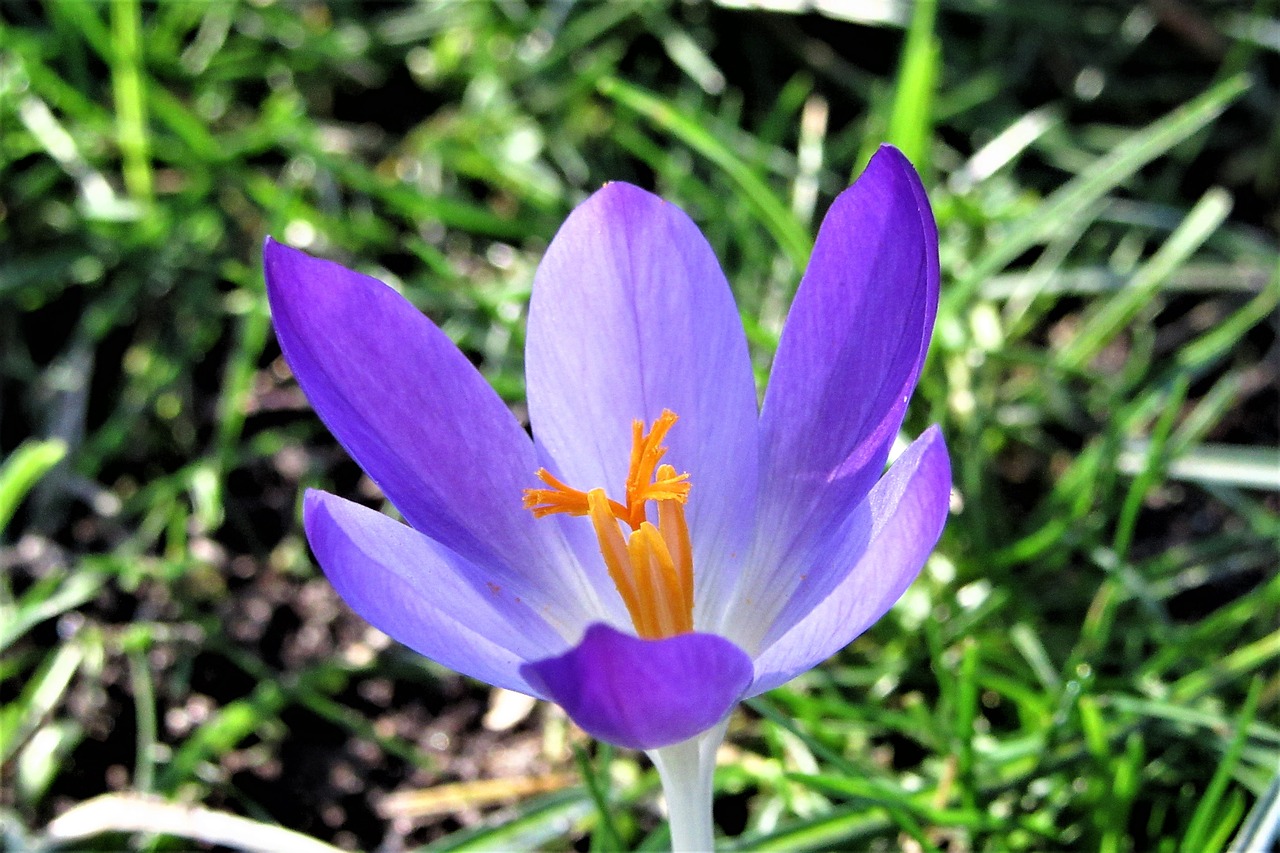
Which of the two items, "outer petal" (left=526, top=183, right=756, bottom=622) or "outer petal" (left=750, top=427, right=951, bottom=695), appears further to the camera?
"outer petal" (left=526, top=183, right=756, bottom=622)

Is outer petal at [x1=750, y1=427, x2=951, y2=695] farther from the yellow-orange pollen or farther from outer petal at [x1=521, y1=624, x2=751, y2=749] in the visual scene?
the yellow-orange pollen

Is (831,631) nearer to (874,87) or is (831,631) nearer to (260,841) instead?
(260,841)

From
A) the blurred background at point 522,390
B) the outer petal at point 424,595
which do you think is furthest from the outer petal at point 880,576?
the blurred background at point 522,390

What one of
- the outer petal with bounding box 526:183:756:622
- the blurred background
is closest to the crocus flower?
the outer petal with bounding box 526:183:756:622

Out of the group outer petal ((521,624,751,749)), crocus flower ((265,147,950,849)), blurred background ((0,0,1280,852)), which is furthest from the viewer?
blurred background ((0,0,1280,852))

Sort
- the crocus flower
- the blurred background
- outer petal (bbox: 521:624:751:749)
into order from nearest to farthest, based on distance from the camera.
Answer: outer petal (bbox: 521:624:751:749) < the crocus flower < the blurred background

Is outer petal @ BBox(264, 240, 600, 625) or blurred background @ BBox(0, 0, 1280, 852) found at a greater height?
blurred background @ BBox(0, 0, 1280, 852)

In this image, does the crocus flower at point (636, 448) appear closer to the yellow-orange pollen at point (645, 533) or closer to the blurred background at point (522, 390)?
the yellow-orange pollen at point (645, 533)

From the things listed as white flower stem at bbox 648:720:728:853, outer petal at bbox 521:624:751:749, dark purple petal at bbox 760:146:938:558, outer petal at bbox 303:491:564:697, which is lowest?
outer petal at bbox 521:624:751:749

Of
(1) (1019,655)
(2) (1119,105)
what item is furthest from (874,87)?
(1) (1019,655)
